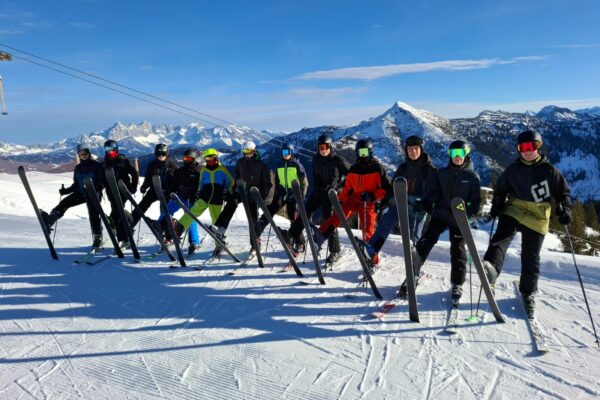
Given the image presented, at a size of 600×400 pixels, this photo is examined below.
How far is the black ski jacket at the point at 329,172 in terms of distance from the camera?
23.7 ft

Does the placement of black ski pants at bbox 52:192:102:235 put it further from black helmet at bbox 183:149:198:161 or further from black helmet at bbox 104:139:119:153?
black helmet at bbox 183:149:198:161

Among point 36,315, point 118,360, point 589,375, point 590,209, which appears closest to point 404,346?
point 589,375

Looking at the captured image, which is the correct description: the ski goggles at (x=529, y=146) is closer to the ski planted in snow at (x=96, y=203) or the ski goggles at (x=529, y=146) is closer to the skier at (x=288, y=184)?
the skier at (x=288, y=184)

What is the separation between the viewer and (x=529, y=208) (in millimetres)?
4918

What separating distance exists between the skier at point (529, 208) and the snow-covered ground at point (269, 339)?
1.82 ft

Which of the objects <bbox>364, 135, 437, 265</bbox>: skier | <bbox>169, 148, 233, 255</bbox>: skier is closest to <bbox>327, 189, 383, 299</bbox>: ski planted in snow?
<bbox>364, 135, 437, 265</bbox>: skier

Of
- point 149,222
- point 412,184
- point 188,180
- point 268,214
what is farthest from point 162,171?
point 412,184

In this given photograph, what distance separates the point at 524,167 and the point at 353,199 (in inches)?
101

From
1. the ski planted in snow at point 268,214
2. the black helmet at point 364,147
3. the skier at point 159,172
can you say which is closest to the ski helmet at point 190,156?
the skier at point 159,172

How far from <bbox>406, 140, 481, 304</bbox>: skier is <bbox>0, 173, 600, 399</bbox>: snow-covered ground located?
0.52m

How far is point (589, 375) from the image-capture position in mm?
3654

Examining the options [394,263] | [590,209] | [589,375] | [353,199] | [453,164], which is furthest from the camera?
[590,209]

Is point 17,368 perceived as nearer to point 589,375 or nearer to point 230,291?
point 230,291

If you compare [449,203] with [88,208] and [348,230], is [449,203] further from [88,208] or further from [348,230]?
[88,208]
